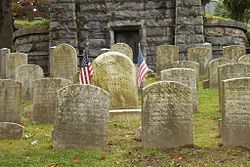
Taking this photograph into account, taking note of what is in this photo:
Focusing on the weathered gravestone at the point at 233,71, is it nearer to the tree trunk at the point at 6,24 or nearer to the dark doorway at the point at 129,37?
the dark doorway at the point at 129,37

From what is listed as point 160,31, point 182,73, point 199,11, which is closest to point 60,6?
point 160,31

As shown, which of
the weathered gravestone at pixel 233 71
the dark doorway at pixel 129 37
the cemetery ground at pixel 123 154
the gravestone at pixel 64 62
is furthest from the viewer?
the dark doorway at pixel 129 37

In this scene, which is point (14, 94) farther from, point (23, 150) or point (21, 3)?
point (21, 3)

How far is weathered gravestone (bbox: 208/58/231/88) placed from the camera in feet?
44.9

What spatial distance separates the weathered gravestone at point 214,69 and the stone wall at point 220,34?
576 centimetres

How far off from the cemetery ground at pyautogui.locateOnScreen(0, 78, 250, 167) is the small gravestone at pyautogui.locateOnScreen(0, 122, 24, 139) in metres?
0.14

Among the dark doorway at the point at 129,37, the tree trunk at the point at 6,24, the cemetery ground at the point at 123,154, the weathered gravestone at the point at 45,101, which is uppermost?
the tree trunk at the point at 6,24

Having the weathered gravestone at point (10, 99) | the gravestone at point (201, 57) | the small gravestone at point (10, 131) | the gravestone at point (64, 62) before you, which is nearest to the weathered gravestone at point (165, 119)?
the small gravestone at point (10, 131)

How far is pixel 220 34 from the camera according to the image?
794 inches

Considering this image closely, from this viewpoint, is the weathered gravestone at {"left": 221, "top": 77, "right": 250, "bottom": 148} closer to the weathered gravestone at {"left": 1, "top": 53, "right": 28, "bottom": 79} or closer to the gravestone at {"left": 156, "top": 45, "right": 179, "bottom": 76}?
the gravestone at {"left": 156, "top": 45, "right": 179, "bottom": 76}

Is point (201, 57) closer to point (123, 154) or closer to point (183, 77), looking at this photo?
point (183, 77)

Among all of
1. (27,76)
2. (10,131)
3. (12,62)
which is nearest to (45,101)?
(10,131)

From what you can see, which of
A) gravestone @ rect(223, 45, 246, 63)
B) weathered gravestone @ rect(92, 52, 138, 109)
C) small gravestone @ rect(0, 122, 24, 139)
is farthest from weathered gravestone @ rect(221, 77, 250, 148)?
gravestone @ rect(223, 45, 246, 63)

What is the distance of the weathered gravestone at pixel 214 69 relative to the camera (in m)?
13.7
